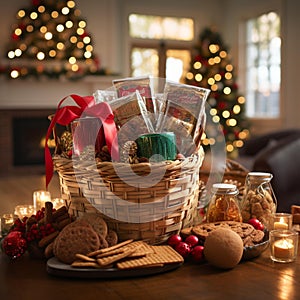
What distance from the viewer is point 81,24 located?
6.94 metres

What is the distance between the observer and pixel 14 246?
105cm

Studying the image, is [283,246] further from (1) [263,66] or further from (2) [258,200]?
(1) [263,66]

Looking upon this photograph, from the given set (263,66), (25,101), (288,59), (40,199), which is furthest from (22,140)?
(40,199)

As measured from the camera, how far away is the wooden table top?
2.78 feet

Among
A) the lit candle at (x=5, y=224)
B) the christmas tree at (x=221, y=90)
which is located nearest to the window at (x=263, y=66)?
the christmas tree at (x=221, y=90)

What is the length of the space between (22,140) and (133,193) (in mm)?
6159

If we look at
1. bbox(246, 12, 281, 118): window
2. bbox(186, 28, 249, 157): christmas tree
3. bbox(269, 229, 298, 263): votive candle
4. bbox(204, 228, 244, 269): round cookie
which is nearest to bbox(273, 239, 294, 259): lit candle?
bbox(269, 229, 298, 263): votive candle

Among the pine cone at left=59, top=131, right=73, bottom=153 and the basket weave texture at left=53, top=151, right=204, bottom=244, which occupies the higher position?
the pine cone at left=59, top=131, right=73, bottom=153

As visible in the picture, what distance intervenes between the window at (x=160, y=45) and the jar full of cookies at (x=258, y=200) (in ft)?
21.2

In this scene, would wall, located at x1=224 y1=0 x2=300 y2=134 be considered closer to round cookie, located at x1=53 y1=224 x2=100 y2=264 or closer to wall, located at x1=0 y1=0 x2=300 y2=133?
wall, located at x1=0 y1=0 x2=300 y2=133

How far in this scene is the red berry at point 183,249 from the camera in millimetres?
1007

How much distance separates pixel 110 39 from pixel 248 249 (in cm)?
647

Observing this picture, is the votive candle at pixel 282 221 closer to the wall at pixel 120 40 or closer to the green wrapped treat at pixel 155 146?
the green wrapped treat at pixel 155 146

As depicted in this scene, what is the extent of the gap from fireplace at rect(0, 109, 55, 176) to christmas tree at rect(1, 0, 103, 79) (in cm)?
56
